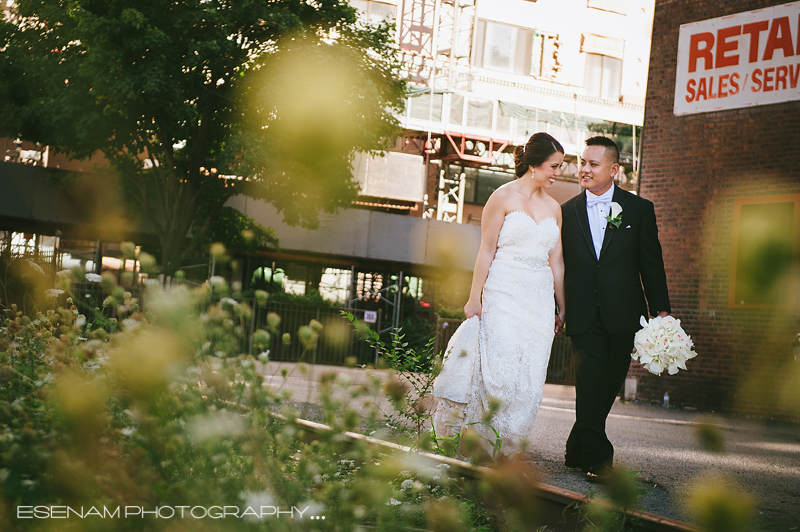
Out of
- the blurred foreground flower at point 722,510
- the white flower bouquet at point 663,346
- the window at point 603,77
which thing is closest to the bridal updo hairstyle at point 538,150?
the white flower bouquet at point 663,346

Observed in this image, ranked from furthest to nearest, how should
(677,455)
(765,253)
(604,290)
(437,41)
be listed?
(437,41) → (765,253) → (677,455) → (604,290)

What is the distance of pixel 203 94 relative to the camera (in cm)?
1952

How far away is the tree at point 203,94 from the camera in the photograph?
17.6 m

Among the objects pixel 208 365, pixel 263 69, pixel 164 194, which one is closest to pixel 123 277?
pixel 208 365

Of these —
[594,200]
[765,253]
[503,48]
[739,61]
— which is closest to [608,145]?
[594,200]

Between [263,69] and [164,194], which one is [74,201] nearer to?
[164,194]

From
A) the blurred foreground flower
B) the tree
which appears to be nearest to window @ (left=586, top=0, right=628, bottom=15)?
the tree

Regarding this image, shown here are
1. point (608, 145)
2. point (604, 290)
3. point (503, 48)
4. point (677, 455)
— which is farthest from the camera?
point (503, 48)

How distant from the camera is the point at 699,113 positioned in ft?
44.9

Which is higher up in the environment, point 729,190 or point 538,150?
point 729,190

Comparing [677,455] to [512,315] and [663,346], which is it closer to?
[512,315]

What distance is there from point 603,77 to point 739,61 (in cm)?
2424

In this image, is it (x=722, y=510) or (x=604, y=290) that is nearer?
(x=722, y=510)

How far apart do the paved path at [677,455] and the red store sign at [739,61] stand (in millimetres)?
5155
